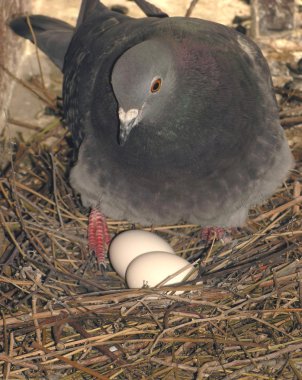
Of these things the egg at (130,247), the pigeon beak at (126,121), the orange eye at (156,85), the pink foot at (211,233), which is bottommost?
the pink foot at (211,233)

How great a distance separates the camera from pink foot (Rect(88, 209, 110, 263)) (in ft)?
16.6

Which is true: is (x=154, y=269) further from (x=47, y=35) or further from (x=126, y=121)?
(x=47, y=35)

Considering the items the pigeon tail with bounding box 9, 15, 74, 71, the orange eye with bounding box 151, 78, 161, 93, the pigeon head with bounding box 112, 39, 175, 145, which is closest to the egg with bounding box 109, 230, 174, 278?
the pigeon head with bounding box 112, 39, 175, 145

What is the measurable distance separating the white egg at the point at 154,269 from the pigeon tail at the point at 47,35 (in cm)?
204

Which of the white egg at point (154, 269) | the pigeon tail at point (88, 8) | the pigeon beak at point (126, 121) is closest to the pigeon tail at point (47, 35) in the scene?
the pigeon tail at point (88, 8)

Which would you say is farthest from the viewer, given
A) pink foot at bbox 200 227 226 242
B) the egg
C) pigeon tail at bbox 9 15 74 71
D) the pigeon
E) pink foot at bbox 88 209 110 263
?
pigeon tail at bbox 9 15 74 71

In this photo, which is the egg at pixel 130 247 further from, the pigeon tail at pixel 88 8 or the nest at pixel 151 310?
the pigeon tail at pixel 88 8

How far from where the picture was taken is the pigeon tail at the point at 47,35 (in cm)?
589

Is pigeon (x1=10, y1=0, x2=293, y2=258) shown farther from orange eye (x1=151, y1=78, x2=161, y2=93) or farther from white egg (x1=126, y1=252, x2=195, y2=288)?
white egg (x1=126, y1=252, x2=195, y2=288)

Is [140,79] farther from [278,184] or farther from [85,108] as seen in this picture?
[278,184]

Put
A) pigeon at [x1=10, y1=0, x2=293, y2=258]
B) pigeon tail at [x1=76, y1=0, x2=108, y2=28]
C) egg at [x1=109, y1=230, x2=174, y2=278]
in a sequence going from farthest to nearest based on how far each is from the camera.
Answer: pigeon tail at [x1=76, y1=0, x2=108, y2=28], egg at [x1=109, y1=230, x2=174, y2=278], pigeon at [x1=10, y1=0, x2=293, y2=258]

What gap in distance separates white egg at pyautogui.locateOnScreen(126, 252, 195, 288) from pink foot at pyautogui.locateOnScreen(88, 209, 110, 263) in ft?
1.74

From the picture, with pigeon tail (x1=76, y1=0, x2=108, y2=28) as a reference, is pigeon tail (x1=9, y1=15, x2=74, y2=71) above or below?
below

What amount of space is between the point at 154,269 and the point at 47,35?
2300 millimetres
